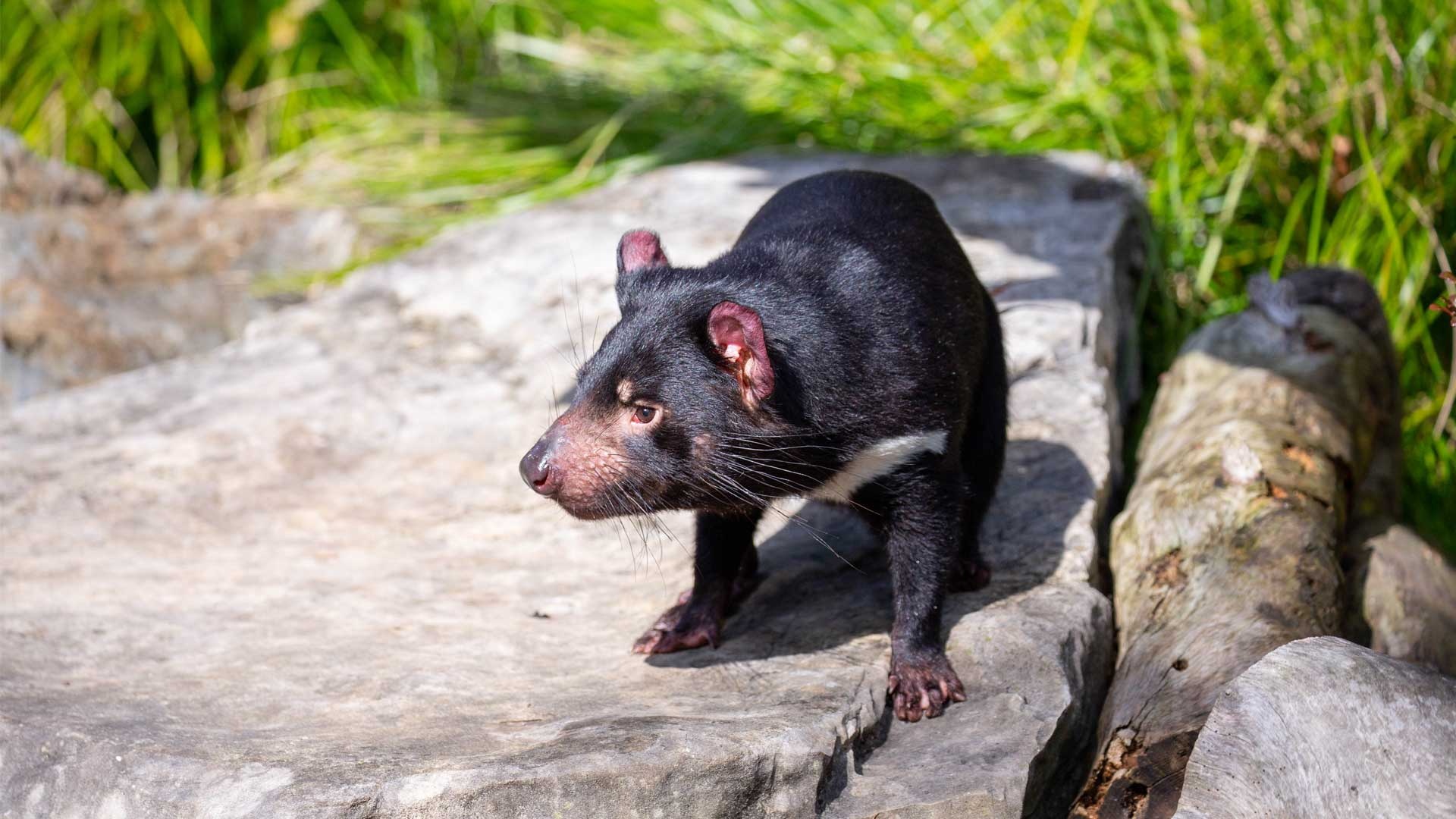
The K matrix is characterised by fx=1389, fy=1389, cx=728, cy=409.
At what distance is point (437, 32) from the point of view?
8938 millimetres

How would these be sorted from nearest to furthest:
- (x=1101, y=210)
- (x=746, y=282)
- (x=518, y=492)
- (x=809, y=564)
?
(x=746, y=282) < (x=809, y=564) < (x=518, y=492) < (x=1101, y=210)

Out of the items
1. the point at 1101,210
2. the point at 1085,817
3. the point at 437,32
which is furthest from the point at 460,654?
the point at 437,32

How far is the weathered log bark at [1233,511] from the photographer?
2906 mm

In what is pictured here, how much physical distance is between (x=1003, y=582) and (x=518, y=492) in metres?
1.61

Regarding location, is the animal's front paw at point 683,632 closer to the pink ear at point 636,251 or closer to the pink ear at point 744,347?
the pink ear at point 744,347

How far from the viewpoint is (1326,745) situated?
97.7 inches

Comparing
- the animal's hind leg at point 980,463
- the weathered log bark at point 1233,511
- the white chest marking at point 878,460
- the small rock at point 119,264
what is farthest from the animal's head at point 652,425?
the small rock at point 119,264

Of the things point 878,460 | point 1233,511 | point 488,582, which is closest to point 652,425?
point 878,460

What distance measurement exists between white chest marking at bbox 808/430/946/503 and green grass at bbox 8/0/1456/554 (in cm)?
281

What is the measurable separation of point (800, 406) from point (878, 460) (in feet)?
0.81

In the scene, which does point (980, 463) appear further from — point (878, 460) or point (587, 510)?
point (587, 510)

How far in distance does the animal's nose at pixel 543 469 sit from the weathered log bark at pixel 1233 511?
1.27 meters

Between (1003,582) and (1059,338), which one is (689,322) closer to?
(1003,582)

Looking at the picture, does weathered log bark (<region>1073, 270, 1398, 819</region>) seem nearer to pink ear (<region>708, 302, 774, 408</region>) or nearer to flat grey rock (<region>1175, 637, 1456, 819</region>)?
flat grey rock (<region>1175, 637, 1456, 819</region>)
